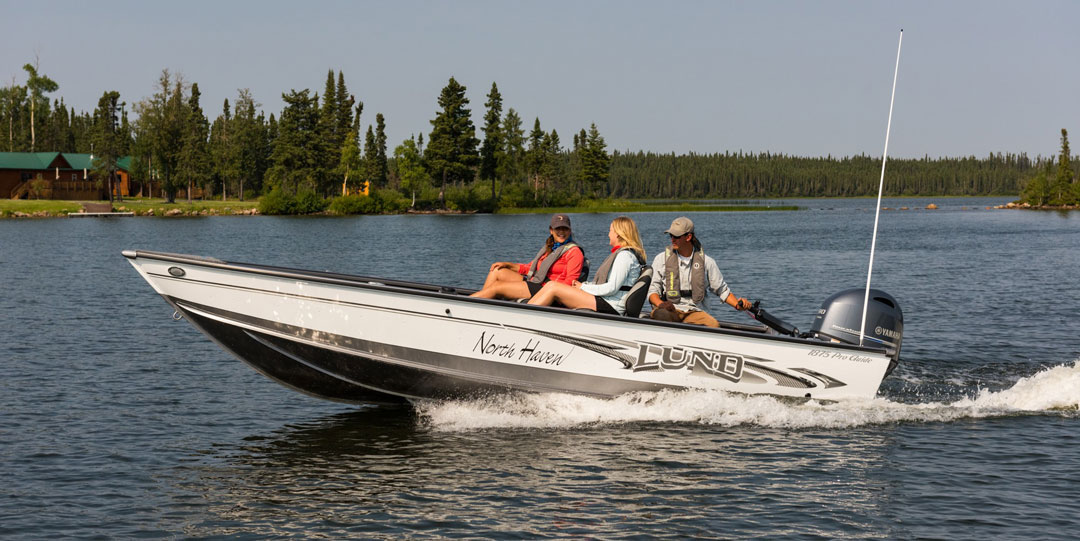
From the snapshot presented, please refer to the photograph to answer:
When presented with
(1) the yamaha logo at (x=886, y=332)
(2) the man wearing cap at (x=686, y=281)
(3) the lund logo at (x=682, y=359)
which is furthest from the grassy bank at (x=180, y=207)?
(1) the yamaha logo at (x=886, y=332)

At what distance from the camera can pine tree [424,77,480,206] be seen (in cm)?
9881

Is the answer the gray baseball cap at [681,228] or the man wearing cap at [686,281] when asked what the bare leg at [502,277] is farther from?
the gray baseball cap at [681,228]

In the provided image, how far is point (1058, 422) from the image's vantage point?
35.3 feet

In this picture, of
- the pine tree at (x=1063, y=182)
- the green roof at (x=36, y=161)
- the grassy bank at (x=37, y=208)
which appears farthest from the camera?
the pine tree at (x=1063, y=182)

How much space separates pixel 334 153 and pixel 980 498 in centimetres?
9389

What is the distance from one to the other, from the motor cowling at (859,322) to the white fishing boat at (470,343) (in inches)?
11.2

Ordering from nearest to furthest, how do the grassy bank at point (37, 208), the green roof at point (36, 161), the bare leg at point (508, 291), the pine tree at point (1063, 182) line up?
the bare leg at point (508, 291), the grassy bank at point (37, 208), the green roof at point (36, 161), the pine tree at point (1063, 182)

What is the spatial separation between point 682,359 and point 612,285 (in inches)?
40.9

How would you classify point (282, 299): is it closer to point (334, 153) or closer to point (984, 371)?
point (984, 371)

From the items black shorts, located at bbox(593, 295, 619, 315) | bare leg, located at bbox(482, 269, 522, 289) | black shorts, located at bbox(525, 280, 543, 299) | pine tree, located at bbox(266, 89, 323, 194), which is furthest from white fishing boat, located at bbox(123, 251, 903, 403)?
pine tree, located at bbox(266, 89, 323, 194)

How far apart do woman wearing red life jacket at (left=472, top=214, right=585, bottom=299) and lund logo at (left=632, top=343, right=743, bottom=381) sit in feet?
3.97

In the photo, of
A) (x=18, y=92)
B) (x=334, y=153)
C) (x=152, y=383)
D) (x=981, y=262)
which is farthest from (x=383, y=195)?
(x=152, y=383)

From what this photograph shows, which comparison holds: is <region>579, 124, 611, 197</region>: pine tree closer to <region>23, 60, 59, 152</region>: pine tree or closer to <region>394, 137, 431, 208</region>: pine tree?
<region>394, 137, 431, 208</region>: pine tree

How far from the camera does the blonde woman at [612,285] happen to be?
970cm
